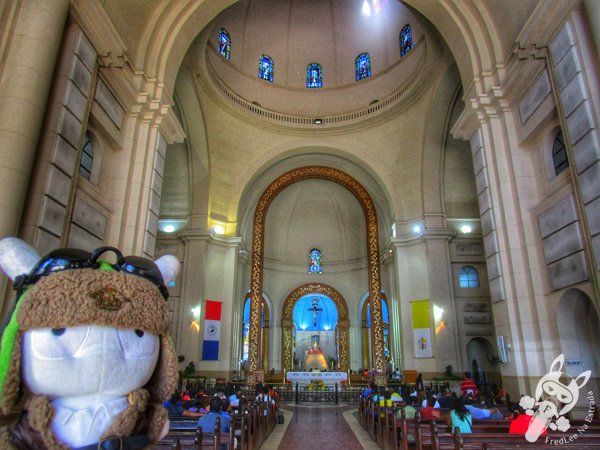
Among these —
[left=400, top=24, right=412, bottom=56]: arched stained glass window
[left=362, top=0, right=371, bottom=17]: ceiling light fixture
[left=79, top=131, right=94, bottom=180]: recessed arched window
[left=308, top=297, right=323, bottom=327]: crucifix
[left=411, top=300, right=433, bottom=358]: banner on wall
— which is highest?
[left=362, top=0, right=371, bottom=17]: ceiling light fixture

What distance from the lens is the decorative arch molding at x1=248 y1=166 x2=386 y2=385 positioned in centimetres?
1734

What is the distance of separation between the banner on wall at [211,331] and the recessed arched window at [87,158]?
8674 millimetres

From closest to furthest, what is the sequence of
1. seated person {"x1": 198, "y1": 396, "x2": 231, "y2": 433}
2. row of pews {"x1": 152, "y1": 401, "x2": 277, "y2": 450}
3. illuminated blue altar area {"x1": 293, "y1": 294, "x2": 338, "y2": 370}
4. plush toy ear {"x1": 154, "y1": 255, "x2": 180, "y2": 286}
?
plush toy ear {"x1": 154, "y1": 255, "x2": 180, "y2": 286} < row of pews {"x1": 152, "y1": 401, "x2": 277, "y2": 450} < seated person {"x1": 198, "y1": 396, "x2": 231, "y2": 433} < illuminated blue altar area {"x1": 293, "y1": 294, "x2": 338, "y2": 370}

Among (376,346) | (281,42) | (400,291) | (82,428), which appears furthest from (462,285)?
(82,428)

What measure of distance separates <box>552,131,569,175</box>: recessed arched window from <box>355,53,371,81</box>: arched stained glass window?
41.4 feet

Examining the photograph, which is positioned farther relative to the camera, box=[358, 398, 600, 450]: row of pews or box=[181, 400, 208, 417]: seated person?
box=[181, 400, 208, 417]: seated person

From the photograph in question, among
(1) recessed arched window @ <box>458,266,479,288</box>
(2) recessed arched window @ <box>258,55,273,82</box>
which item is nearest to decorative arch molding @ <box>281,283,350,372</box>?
(1) recessed arched window @ <box>458,266,479,288</box>

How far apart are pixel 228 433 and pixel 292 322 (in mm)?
17342

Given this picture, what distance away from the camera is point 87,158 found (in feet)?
25.3

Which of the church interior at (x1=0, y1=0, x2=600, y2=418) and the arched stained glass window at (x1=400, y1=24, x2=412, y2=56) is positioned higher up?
the arched stained glass window at (x1=400, y1=24, x2=412, y2=56)

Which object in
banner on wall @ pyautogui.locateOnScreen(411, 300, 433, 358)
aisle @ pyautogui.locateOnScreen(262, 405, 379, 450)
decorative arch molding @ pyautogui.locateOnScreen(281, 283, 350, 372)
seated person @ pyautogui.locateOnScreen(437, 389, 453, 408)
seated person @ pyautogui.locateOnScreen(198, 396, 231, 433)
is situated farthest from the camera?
decorative arch molding @ pyautogui.locateOnScreen(281, 283, 350, 372)

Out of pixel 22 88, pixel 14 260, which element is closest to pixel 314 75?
pixel 22 88

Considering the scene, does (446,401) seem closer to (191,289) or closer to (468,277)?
(468,277)

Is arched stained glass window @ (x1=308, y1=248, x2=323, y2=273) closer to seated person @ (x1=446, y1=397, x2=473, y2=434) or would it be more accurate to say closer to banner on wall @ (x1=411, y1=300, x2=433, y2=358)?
banner on wall @ (x1=411, y1=300, x2=433, y2=358)
